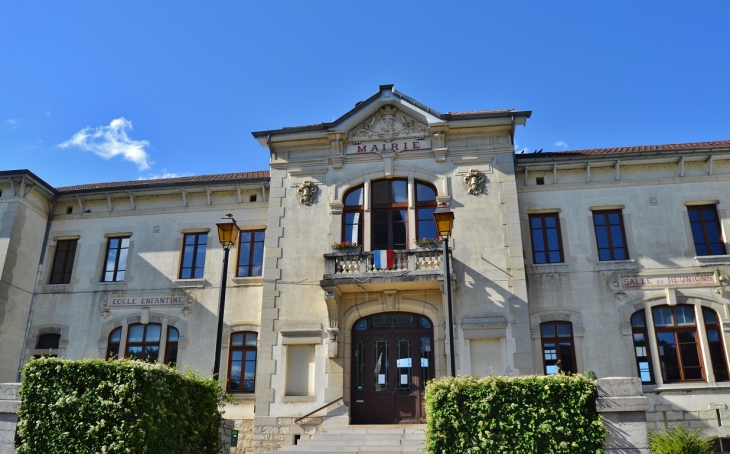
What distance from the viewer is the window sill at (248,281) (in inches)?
726

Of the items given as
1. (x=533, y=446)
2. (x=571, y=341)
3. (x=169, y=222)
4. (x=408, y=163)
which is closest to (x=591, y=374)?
(x=571, y=341)

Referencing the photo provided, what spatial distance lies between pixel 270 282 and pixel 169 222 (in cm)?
482

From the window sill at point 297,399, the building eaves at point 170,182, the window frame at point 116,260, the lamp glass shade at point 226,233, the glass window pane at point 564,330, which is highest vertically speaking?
the building eaves at point 170,182

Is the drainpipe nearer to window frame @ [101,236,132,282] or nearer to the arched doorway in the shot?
window frame @ [101,236,132,282]

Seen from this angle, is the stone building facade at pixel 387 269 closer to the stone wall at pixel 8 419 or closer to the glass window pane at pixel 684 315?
the glass window pane at pixel 684 315

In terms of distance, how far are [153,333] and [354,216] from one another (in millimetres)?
7184

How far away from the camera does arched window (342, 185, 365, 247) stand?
17.7m

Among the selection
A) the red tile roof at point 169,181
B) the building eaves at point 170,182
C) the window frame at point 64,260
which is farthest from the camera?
the red tile roof at point 169,181

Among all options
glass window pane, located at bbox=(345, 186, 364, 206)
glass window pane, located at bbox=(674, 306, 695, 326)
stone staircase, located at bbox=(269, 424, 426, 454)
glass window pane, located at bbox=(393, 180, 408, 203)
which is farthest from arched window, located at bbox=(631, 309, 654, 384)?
glass window pane, located at bbox=(345, 186, 364, 206)

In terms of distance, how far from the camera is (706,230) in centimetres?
1739

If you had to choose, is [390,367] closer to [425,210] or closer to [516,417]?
[425,210]

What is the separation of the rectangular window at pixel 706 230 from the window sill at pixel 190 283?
47.6 feet

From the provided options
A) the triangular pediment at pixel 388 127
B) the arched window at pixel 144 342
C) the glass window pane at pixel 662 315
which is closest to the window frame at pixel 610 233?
the glass window pane at pixel 662 315

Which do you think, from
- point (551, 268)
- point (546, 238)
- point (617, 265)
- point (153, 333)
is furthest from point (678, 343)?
point (153, 333)
